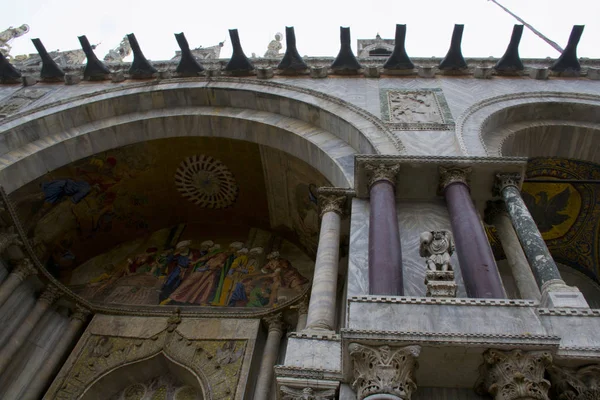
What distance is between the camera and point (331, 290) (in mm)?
5684

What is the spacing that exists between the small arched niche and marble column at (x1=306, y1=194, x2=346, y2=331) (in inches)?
124

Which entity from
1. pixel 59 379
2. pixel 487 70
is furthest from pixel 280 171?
pixel 59 379

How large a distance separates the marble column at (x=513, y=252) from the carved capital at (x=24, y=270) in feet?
22.9

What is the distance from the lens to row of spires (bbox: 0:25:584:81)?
33.0ft

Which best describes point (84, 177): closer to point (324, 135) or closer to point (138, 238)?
point (138, 238)

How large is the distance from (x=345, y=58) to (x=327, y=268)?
5.61 m

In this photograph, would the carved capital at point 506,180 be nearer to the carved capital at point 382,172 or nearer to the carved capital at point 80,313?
the carved capital at point 382,172

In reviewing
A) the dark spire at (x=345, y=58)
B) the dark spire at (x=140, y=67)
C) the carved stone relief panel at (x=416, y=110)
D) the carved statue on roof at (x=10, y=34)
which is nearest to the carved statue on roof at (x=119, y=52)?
the carved statue on roof at (x=10, y=34)

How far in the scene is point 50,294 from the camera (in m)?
8.89

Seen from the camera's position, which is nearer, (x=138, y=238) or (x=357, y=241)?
(x=357, y=241)

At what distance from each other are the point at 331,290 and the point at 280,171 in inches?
179

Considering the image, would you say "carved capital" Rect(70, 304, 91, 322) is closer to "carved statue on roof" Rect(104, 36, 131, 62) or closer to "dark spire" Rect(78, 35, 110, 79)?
"dark spire" Rect(78, 35, 110, 79)

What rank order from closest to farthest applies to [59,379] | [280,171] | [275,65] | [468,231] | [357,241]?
[468,231] < [357,241] < [59,379] < [280,171] < [275,65]

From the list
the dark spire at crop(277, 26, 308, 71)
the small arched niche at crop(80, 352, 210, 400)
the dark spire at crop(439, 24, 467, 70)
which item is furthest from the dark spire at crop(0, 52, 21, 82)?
the dark spire at crop(439, 24, 467, 70)
